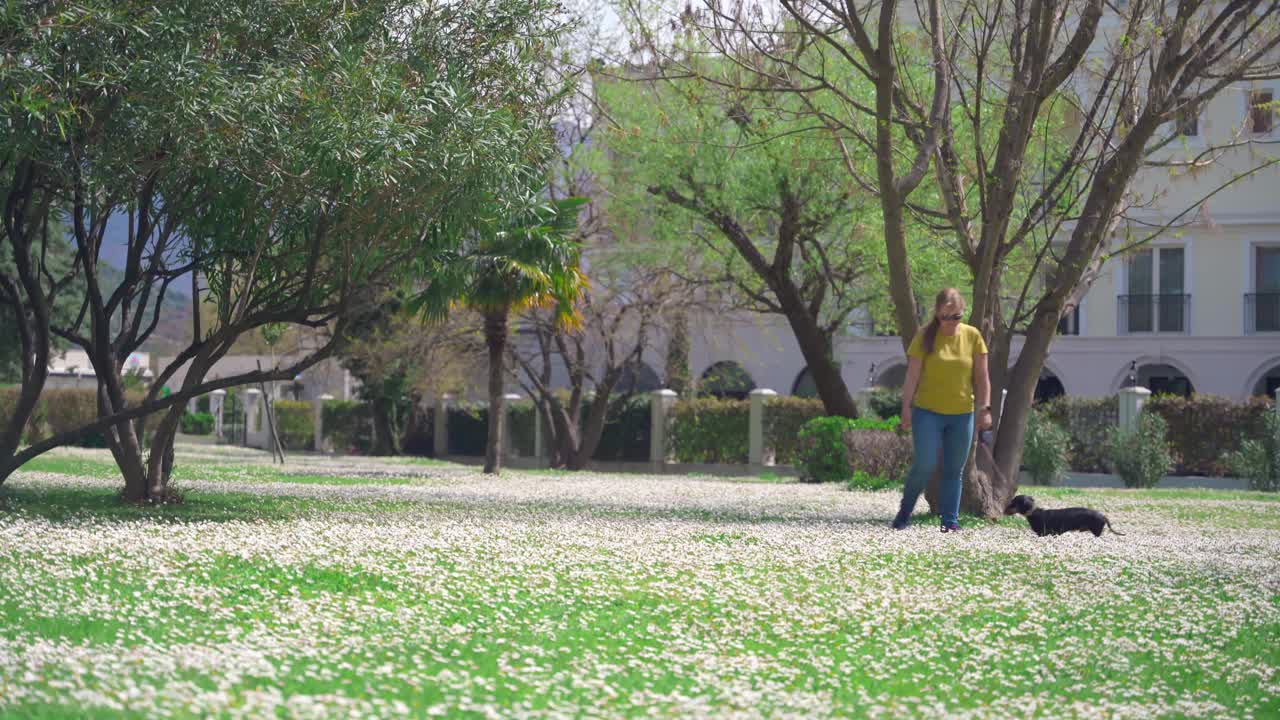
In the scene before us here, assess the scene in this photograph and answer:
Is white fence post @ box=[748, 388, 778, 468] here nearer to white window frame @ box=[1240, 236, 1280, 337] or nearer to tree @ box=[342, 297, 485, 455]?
tree @ box=[342, 297, 485, 455]

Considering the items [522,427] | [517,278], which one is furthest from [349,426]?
[517,278]

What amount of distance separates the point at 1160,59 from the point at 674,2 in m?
5.02

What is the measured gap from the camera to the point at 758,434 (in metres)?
30.9

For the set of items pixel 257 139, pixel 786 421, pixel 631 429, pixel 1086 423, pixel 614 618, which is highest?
pixel 257 139

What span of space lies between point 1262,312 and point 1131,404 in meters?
9.37

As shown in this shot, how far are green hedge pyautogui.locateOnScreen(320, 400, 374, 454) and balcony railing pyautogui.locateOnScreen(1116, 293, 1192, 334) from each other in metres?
24.4

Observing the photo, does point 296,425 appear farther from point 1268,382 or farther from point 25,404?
point 25,404

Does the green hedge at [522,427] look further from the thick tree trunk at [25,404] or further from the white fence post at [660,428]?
the thick tree trunk at [25,404]

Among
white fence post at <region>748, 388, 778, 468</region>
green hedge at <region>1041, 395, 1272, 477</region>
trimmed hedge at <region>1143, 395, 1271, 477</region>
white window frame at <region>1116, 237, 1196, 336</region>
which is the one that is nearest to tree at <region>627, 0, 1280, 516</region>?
green hedge at <region>1041, 395, 1272, 477</region>

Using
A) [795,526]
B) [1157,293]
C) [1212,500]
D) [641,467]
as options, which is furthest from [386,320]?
[1157,293]

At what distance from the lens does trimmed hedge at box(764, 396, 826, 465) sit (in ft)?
98.6

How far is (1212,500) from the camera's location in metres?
17.8

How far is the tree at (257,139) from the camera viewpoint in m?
9.37

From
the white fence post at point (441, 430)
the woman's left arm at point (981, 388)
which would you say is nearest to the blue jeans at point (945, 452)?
the woman's left arm at point (981, 388)
